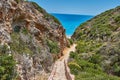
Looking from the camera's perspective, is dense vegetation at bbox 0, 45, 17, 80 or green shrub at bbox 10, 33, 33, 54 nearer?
dense vegetation at bbox 0, 45, 17, 80

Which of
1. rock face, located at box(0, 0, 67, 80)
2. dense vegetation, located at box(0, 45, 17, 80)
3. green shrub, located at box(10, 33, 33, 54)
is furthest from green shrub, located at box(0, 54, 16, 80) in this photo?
green shrub, located at box(10, 33, 33, 54)

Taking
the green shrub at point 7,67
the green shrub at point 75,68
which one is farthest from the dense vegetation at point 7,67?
the green shrub at point 75,68

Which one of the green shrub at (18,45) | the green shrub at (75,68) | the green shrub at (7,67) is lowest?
the green shrub at (7,67)

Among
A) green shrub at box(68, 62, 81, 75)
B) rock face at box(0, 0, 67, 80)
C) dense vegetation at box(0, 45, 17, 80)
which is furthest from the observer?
green shrub at box(68, 62, 81, 75)

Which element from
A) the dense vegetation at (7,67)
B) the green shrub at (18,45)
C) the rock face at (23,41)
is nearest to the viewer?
the dense vegetation at (7,67)

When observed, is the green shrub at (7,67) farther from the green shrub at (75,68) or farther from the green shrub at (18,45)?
the green shrub at (75,68)

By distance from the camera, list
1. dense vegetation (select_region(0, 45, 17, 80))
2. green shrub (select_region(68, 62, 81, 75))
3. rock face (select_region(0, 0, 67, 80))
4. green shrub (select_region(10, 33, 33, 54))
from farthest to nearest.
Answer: green shrub (select_region(68, 62, 81, 75)) → green shrub (select_region(10, 33, 33, 54)) → rock face (select_region(0, 0, 67, 80)) → dense vegetation (select_region(0, 45, 17, 80))

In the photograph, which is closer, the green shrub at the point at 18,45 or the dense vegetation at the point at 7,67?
the dense vegetation at the point at 7,67

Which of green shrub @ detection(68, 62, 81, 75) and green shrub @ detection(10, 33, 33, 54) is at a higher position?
green shrub @ detection(10, 33, 33, 54)

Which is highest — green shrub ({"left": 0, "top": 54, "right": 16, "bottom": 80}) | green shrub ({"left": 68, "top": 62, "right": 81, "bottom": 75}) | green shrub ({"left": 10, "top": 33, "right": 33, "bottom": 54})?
green shrub ({"left": 10, "top": 33, "right": 33, "bottom": 54})

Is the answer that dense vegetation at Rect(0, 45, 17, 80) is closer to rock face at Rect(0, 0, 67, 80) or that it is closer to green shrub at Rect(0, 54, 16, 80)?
green shrub at Rect(0, 54, 16, 80)

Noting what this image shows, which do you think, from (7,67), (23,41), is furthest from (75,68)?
(7,67)

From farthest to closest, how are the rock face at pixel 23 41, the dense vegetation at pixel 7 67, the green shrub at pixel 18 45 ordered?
1. the green shrub at pixel 18 45
2. the rock face at pixel 23 41
3. the dense vegetation at pixel 7 67

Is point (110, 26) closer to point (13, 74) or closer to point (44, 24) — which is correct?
point (44, 24)
